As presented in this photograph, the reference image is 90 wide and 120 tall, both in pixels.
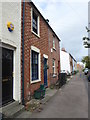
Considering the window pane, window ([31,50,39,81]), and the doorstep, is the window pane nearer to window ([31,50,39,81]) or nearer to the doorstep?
window ([31,50,39,81])

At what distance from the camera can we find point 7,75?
17.8 ft

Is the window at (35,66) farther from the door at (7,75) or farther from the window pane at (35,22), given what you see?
the door at (7,75)

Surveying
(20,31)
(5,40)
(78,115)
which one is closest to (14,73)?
(5,40)

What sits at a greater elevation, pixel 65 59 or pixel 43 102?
pixel 65 59

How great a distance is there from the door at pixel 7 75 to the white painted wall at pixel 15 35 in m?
0.22

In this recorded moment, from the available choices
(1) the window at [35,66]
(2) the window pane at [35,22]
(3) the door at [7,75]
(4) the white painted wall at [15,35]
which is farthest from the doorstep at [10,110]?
(2) the window pane at [35,22]

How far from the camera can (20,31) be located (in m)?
6.45

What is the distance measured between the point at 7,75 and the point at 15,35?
6.21 ft

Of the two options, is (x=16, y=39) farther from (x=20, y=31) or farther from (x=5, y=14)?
(x=5, y=14)

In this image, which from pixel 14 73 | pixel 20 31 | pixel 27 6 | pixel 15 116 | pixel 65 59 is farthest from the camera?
pixel 65 59

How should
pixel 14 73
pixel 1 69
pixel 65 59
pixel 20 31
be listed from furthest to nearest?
pixel 65 59 < pixel 20 31 < pixel 14 73 < pixel 1 69

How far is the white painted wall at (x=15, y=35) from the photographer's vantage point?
17.1 feet

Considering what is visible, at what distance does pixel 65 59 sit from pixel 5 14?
24904 mm

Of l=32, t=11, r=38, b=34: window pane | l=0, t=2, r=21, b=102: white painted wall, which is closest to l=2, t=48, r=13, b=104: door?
l=0, t=2, r=21, b=102: white painted wall
